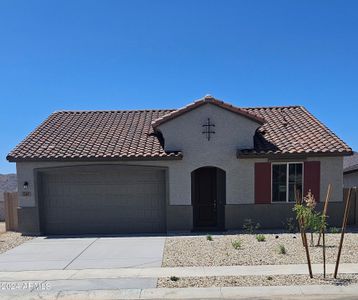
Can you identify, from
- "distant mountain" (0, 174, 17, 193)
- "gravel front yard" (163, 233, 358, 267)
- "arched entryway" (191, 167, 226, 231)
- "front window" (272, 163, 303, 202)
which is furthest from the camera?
"distant mountain" (0, 174, 17, 193)

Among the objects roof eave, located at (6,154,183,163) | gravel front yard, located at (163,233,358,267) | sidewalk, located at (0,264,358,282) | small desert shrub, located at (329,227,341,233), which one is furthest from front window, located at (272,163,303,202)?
sidewalk, located at (0,264,358,282)

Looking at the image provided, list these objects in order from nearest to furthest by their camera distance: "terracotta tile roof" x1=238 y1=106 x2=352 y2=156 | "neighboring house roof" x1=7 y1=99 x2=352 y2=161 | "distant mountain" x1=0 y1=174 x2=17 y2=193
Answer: "terracotta tile roof" x1=238 y1=106 x2=352 y2=156, "neighboring house roof" x1=7 y1=99 x2=352 y2=161, "distant mountain" x1=0 y1=174 x2=17 y2=193

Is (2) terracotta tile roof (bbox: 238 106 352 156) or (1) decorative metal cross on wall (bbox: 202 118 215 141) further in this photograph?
(1) decorative metal cross on wall (bbox: 202 118 215 141)

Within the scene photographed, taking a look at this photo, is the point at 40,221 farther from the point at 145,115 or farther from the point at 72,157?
the point at 145,115

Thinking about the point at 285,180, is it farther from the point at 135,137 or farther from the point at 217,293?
the point at 217,293

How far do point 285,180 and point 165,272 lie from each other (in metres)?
7.20

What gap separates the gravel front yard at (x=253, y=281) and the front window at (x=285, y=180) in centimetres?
612

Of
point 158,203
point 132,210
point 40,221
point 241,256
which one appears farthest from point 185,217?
point 40,221

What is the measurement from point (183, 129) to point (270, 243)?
5224 mm

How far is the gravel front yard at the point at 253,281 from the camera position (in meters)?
7.53

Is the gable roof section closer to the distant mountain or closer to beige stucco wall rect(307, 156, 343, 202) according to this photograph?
beige stucco wall rect(307, 156, 343, 202)

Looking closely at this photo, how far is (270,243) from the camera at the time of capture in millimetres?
11625

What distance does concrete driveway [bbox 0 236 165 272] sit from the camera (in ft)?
31.0

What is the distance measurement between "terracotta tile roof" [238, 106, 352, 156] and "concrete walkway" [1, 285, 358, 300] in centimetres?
696
